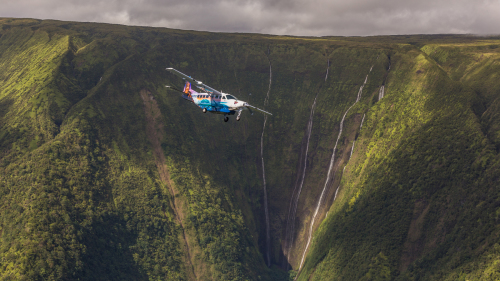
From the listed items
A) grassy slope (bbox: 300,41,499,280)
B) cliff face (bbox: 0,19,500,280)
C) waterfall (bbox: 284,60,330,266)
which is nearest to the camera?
grassy slope (bbox: 300,41,499,280)

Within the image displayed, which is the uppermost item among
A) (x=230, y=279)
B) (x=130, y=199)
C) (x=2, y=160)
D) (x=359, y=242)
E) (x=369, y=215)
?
(x=2, y=160)

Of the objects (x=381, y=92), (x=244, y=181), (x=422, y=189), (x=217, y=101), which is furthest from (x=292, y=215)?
(x=217, y=101)

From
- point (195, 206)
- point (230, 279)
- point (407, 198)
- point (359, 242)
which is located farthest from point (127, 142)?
point (407, 198)

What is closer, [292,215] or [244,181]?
[292,215]

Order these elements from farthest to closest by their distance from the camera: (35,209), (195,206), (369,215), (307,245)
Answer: (307,245), (195,206), (369,215), (35,209)

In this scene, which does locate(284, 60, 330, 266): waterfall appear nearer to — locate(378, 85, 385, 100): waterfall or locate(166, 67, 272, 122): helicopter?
locate(378, 85, 385, 100): waterfall

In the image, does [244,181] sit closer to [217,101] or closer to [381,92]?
[381,92]

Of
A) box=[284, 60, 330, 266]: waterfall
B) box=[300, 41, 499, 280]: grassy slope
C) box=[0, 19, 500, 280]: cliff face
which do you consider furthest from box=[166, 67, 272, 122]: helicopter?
box=[284, 60, 330, 266]: waterfall

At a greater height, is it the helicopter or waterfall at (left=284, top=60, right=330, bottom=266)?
the helicopter

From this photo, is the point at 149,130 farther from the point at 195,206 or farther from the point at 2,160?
the point at 2,160
